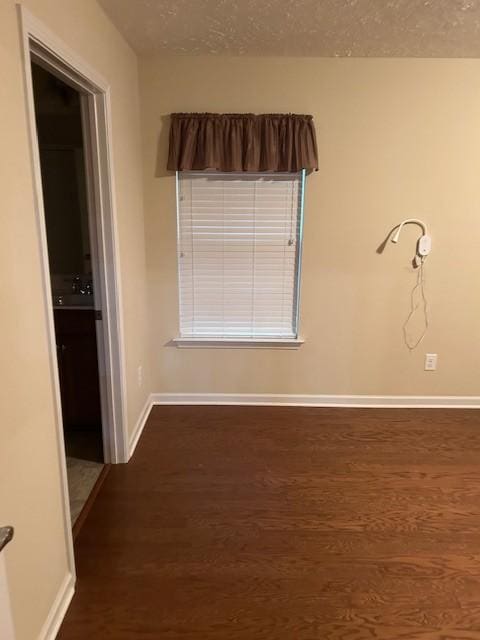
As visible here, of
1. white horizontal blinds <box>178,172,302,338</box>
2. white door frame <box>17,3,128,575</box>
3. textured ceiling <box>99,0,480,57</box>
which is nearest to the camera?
white door frame <box>17,3,128,575</box>

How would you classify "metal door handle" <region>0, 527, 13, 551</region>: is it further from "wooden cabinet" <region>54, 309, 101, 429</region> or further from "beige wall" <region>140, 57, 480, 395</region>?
"beige wall" <region>140, 57, 480, 395</region>

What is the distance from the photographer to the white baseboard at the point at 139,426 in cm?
271

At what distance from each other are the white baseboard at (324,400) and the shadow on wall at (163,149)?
1.69m

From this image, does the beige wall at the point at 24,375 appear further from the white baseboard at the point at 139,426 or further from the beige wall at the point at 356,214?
the beige wall at the point at 356,214

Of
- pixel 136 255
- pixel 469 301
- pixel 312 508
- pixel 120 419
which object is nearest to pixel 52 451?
pixel 120 419

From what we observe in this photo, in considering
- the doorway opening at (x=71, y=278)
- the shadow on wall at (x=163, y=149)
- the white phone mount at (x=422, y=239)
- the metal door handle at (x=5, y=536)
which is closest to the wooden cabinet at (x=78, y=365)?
the doorway opening at (x=71, y=278)

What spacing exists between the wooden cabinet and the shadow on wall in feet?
3.67

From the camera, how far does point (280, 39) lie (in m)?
2.49

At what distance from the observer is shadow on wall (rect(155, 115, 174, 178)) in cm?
288

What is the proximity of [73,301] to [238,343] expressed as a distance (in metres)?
1.23

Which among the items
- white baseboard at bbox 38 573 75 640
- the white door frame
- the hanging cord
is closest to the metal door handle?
the white door frame

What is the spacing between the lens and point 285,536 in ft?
6.62

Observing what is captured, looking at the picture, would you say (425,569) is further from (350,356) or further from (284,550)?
(350,356)

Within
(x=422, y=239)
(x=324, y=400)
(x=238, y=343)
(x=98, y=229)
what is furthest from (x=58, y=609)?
(x=422, y=239)
